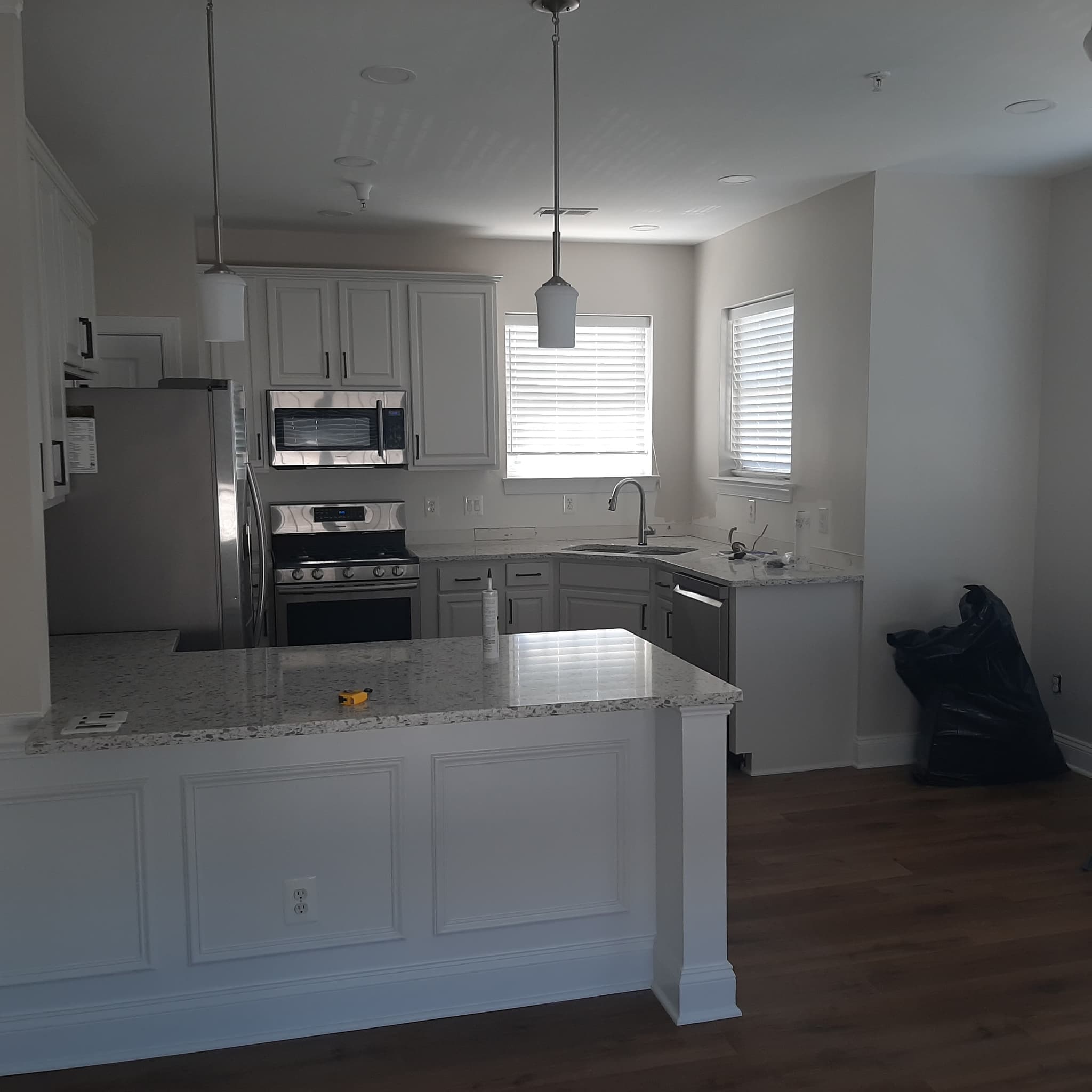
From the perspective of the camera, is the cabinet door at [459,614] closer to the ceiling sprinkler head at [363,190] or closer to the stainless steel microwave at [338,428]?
the stainless steel microwave at [338,428]

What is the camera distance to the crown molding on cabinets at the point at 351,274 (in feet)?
16.5

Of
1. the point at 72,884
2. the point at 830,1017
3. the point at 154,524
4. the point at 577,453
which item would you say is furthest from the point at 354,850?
the point at 577,453

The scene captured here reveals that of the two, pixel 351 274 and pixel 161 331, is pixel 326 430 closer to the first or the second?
pixel 351 274

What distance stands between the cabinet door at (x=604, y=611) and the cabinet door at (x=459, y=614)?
47 centimetres

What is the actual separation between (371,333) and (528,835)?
3295 millimetres

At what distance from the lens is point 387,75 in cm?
300

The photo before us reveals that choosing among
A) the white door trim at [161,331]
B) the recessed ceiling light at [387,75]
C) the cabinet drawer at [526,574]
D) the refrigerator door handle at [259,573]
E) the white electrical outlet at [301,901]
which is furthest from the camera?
the cabinet drawer at [526,574]

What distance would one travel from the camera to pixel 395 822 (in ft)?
8.34

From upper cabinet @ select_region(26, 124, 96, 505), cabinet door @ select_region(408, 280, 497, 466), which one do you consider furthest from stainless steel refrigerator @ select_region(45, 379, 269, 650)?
cabinet door @ select_region(408, 280, 497, 466)

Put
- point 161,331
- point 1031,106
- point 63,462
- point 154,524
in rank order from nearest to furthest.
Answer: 1. point 63,462
2. point 1031,106
3. point 154,524
4. point 161,331

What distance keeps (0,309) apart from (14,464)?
13.4 inches

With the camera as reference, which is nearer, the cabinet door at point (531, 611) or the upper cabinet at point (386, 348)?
the upper cabinet at point (386, 348)

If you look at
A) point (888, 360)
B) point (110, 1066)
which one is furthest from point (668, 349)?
point (110, 1066)

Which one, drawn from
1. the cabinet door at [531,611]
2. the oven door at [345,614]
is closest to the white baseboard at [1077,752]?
the cabinet door at [531,611]
